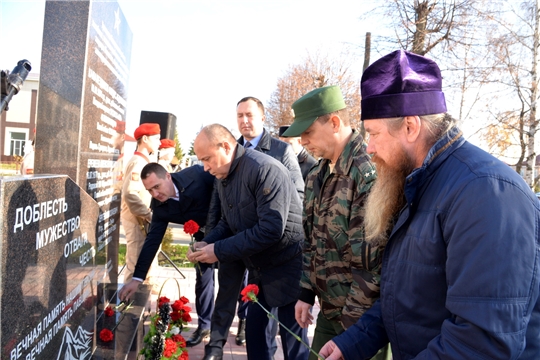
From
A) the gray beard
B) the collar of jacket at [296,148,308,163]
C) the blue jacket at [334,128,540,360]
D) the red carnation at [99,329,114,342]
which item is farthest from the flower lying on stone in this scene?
the collar of jacket at [296,148,308,163]

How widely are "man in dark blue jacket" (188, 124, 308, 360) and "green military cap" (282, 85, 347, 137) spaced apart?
667 mm

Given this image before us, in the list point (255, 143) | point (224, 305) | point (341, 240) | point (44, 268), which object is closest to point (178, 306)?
point (224, 305)

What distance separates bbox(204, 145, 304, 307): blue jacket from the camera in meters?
3.44

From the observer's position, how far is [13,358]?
1.71m

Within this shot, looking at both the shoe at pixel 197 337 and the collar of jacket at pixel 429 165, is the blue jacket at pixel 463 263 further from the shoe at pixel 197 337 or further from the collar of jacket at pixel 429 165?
the shoe at pixel 197 337

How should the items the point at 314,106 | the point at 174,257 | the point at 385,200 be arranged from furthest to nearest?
1. the point at 174,257
2. the point at 314,106
3. the point at 385,200

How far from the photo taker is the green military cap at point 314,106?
2.90 m

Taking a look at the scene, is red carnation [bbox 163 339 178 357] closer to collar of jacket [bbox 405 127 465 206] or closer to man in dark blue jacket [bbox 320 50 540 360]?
man in dark blue jacket [bbox 320 50 540 360]

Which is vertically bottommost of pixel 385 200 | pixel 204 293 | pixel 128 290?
pixel 204 293

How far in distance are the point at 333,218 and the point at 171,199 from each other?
2238 mm

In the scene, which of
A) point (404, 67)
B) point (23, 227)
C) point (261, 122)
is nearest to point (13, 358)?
point (23, 227)

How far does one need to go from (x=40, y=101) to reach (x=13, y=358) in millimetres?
1405

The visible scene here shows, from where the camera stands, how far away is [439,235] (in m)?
1.51

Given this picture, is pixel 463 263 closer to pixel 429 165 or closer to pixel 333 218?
pixel 429 165
